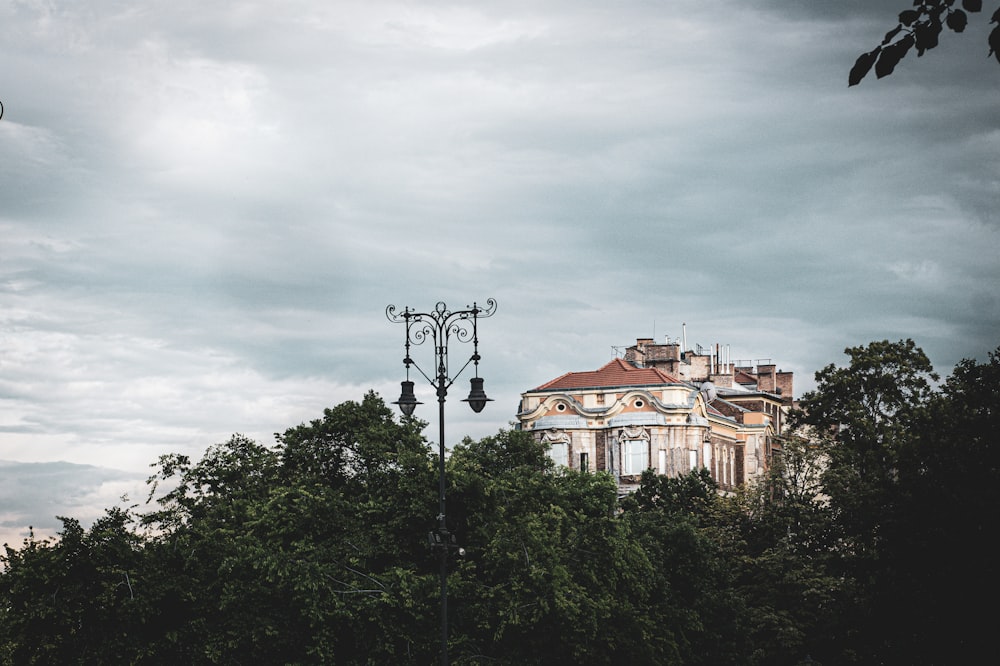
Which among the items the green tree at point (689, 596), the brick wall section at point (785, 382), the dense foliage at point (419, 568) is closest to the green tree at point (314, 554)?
the dense foliage at point (419, 568)

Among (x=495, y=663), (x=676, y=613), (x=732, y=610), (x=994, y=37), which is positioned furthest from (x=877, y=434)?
(x=994, y=37)

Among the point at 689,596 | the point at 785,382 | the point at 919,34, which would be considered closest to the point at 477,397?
the point at 919,34

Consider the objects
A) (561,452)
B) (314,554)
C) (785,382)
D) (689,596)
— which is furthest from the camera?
(785,382)

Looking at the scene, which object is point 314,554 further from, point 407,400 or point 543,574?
point 407,400

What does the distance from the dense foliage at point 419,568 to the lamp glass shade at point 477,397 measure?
9319 millimetres

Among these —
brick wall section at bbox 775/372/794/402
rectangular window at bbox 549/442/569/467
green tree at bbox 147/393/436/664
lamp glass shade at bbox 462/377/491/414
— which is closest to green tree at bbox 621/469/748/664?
green tree at bbox 147/393/436/664

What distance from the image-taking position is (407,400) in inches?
1013

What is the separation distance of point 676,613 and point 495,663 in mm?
9618

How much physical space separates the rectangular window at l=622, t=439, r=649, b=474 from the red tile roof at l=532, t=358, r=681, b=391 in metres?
4.46

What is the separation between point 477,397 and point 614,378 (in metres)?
64.6

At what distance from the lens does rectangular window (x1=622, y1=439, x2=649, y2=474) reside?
284 feet

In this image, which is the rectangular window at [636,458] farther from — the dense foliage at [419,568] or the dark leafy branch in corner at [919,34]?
the dark leafy branch in corner at [919,34]

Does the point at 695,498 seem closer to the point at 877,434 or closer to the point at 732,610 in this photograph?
the point at 877,434

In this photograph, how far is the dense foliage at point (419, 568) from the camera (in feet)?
103
